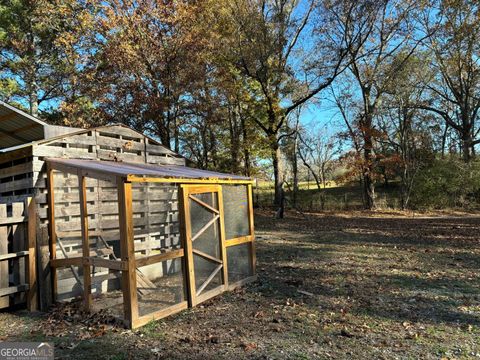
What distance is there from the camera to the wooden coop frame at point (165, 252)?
4.93 m

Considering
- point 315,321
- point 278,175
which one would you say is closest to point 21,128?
point 315,321

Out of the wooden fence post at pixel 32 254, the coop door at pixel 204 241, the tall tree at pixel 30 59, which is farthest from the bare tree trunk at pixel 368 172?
the wooden fence post at pixel 32 254

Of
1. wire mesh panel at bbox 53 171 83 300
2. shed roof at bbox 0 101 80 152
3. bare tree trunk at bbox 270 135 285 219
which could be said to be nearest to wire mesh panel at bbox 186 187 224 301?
wire mesh panel at bbox 53 171 83 300

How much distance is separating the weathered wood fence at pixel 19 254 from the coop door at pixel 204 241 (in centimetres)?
230

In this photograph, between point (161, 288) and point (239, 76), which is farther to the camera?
point (239, 76)

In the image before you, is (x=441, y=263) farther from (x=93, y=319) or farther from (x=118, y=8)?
(x=118, y=8)

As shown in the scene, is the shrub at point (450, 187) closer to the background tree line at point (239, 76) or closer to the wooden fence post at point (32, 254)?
the background tree line at point (239, 76)

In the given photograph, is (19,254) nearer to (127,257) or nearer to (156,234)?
(127,257)

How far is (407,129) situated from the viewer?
27719mm

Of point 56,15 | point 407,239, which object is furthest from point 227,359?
point 56,15

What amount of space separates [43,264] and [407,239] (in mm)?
10221

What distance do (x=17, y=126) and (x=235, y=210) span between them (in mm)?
4278

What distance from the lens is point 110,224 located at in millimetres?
7094

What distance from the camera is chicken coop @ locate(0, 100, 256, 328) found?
17.7 feet
